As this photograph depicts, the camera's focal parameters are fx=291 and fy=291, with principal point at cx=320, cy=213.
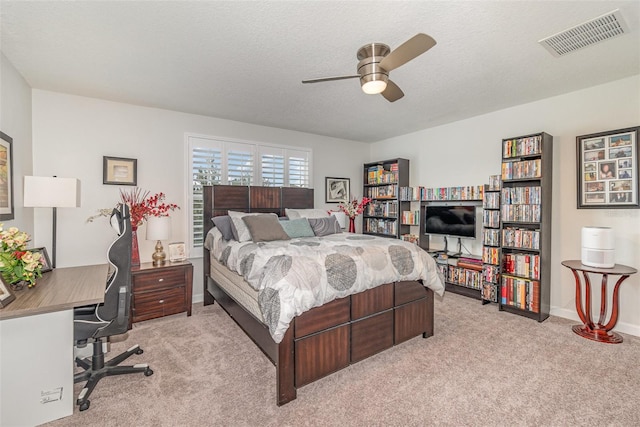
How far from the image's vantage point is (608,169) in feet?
10.4

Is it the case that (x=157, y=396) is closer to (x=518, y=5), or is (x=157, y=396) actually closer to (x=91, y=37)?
(x=91, y=37)

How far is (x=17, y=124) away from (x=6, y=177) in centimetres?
65

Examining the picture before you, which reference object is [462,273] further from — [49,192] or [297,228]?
[49,192]

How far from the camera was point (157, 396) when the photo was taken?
2102 mm

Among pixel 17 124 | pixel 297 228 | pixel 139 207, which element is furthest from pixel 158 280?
pixel 17 124

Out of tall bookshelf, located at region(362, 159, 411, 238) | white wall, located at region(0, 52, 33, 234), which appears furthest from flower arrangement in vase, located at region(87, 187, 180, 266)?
tall bookshelf, located at region(362, 159, 411, 238)

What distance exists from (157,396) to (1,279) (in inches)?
48.9

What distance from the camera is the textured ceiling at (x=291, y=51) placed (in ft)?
6.40

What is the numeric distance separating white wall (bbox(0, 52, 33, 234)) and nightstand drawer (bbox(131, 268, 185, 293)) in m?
1.17

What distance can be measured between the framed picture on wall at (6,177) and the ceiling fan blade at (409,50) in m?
3.17

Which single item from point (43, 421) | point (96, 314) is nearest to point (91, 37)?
point (96, 314)

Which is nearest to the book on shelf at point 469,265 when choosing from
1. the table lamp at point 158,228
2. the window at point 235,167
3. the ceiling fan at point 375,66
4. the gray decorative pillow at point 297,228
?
the gray decorative pillow at point 297,228

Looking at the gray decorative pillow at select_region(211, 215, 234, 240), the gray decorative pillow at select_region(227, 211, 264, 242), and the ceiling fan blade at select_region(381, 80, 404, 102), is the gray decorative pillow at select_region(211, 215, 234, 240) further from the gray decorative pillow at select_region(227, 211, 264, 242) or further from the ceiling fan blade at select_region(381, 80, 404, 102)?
the ceiling fan blade at select_region(381, 80, 404, 102)

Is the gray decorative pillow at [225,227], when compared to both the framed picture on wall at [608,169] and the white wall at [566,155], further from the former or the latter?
the framed picture on wall at [608,169]
